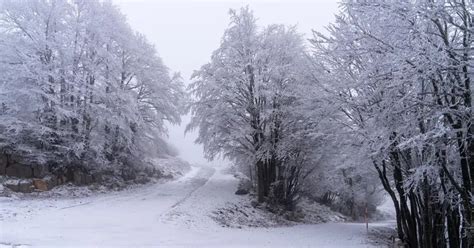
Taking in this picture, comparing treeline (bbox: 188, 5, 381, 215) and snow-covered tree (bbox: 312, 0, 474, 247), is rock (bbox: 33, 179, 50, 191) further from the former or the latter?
snow-covered tree (bbox: 312, 0, 474, 247)

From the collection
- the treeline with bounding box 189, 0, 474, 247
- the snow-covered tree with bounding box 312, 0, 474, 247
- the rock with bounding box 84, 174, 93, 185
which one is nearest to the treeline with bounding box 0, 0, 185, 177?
the rock with bounding box 84, 174, 93, 185

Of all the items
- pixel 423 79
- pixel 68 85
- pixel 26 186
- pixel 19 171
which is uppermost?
pixel 68 85

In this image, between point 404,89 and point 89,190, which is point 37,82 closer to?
point 89,190

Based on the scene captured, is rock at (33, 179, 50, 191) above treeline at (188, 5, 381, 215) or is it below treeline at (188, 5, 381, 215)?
below

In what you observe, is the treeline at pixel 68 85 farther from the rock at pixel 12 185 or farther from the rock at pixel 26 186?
the rock at pixel 12 185

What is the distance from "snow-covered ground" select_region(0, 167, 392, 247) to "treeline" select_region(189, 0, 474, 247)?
3640 millimetres

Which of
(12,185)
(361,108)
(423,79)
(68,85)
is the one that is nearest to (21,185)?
(12,185)

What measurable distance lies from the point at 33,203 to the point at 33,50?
342 inches

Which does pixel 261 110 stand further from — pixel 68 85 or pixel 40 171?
pixel 40 171

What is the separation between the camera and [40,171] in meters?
19.3

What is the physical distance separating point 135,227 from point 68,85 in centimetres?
1238

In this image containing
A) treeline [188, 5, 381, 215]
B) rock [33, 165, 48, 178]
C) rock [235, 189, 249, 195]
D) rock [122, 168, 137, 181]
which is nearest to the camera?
rock [33, 165, 48, 178]

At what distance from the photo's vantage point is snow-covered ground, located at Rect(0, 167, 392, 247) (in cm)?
987

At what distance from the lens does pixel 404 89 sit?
8336 mm
